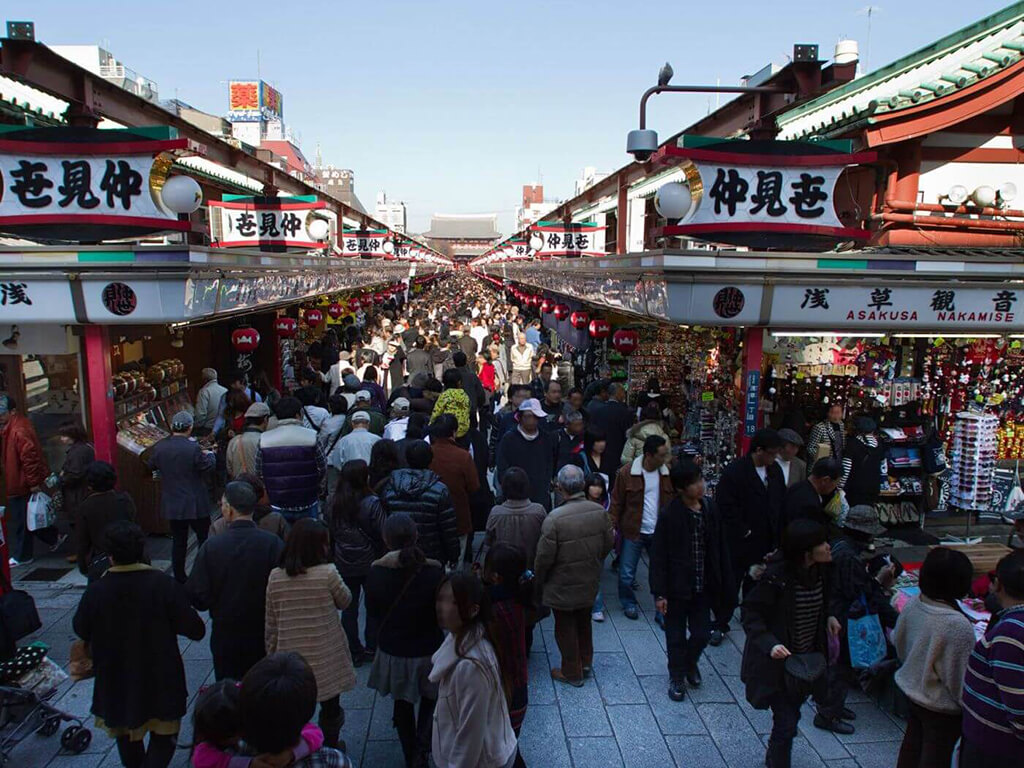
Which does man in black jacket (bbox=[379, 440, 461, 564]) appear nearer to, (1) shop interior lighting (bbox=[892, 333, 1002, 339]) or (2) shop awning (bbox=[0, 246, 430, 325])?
(2) shop awning (bbox=[0, 246, 430, 325])

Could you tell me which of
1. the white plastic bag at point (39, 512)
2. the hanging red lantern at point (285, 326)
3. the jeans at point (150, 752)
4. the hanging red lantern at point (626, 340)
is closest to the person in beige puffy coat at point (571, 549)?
the jeans at point (150, 752)

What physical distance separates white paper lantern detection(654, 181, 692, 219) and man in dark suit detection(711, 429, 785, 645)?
8.57ft

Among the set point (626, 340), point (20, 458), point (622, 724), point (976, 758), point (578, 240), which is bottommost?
point (622, 724)

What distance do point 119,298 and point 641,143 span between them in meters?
6.17

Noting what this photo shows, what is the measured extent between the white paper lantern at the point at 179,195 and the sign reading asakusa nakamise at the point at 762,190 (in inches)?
193

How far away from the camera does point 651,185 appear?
47.2ft

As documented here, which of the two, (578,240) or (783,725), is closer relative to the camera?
(783,725)

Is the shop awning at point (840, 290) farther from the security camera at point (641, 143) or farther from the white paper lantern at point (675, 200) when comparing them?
the security camera at point (641, 143)

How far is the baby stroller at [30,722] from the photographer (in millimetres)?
4398

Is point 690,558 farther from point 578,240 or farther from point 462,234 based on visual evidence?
point 462,234

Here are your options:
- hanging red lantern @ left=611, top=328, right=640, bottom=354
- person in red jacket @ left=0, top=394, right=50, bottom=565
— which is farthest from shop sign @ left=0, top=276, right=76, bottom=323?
hanging red lantern @ left=611, top=328, right=640, bottom=354

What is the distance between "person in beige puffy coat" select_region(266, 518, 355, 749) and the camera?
13.1ft

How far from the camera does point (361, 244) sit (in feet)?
80.7

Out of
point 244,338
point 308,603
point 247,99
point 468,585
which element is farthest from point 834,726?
point 247,99
